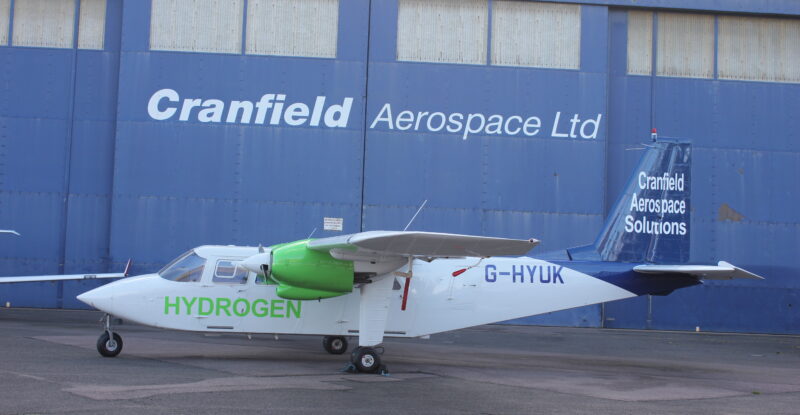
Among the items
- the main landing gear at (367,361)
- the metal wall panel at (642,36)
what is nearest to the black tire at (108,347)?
the main landing gear at (367,361)

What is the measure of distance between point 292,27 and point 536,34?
26.1 feet

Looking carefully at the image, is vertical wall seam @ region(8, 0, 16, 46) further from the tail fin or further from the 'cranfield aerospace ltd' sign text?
the tail fin

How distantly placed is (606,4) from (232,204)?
546 inches

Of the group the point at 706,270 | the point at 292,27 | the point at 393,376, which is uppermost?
the point at 292,27

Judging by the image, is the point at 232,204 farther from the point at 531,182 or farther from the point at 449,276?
the point at 449,276

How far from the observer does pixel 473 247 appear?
41.6 ft

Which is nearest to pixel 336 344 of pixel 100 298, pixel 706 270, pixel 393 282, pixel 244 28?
pixel 393 282

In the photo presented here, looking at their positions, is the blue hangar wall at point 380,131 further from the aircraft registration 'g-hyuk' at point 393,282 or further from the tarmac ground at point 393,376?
the aircraft registration 'g-hyuk' at point 393,282

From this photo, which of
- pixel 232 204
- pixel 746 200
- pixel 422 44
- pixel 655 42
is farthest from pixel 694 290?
pixel 232 204

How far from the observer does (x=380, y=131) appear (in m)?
25.6

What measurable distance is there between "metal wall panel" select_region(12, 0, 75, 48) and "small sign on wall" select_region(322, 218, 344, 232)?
10305 mm

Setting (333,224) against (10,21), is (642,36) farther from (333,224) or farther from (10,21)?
(10,21)

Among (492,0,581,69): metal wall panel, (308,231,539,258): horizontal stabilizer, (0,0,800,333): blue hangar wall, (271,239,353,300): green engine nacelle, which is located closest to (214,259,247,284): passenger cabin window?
(271,239,353,300): green engine nacelle

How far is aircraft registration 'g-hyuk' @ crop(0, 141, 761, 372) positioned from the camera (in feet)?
45.7
